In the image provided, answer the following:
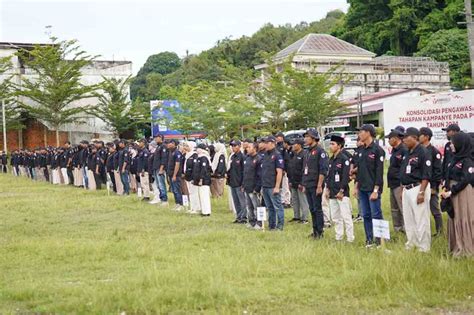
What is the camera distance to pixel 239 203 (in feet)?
50.7

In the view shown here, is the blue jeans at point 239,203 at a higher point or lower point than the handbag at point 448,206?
lower

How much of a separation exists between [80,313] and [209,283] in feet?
5.44

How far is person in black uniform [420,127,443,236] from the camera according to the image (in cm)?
1137

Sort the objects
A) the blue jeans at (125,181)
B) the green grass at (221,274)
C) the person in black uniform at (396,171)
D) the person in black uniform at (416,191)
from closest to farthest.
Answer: the green grass at (221,274), the person in black uniform at (416,191), the person in black uniform at (396,171), the blue jeans at (125,181)

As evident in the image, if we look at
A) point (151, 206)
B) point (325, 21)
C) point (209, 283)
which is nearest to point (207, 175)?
point (151, 206)

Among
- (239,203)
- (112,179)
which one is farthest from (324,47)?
(239,203)

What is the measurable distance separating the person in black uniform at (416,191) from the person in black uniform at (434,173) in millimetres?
Result: 843

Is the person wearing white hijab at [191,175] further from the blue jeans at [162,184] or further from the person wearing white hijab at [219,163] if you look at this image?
the blue jeans at [162,184]

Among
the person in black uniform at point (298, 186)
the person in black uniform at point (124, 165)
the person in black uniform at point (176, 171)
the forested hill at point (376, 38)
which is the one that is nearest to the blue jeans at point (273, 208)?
the person in black uniform at point (298, 186)

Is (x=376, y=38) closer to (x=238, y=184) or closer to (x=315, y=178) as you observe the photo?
(x=238, y=184)

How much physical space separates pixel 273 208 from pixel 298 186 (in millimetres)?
1555

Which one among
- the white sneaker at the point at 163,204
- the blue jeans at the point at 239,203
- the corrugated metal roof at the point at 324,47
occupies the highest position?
the corrugated metal roof at the point at 324,47

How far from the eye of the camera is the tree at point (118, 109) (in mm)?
53125

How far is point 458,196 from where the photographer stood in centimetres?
934
